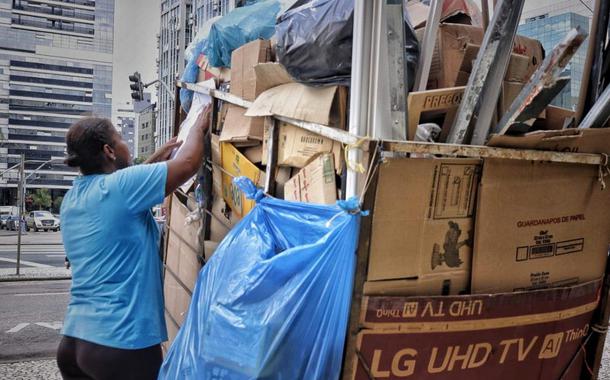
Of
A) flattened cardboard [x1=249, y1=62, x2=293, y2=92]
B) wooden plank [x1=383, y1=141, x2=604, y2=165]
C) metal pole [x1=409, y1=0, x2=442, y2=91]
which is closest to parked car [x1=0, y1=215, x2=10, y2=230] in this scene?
flattened cardboard [x1=249, y1=62, x2=293, y2=92]

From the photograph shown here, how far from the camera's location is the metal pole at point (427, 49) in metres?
1.82

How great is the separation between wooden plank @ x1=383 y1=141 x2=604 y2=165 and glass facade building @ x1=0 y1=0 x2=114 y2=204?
96962mm

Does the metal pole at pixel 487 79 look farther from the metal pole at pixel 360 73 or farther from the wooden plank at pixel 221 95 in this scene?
the wooden plank at pixel 221 95

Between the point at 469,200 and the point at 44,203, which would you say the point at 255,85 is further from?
the point at 44,203

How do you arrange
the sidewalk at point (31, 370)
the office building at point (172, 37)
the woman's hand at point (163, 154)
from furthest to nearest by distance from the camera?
the office building at point (172, 37) → the sidewalk at point (31, 370) → the woman's hand at point (163, 154)

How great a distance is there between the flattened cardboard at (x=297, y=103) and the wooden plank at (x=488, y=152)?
1.19 feet

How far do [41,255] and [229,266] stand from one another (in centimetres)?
2146

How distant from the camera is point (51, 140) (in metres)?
95.2

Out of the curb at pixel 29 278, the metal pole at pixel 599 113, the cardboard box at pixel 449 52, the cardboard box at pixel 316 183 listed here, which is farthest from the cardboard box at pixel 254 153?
the curb at pixel 29 278

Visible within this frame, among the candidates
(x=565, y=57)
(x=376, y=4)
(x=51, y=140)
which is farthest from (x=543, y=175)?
(x=51, y=140)

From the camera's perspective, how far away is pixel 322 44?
5.80 feet

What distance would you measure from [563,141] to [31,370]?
14.5ft

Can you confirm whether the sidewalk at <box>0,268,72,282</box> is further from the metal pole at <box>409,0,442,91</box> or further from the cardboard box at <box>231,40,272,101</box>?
the metal pole at <box>409,0,442,91</box>

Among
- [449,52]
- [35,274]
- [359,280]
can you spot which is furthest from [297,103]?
[35,274]
